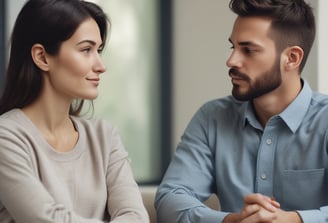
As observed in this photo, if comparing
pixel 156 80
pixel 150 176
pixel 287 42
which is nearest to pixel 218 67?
pixel 156 80

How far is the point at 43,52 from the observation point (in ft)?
5.26

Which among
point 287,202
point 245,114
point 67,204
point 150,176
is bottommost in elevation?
point 150,176

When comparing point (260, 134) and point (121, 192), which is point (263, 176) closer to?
point (260, 134)

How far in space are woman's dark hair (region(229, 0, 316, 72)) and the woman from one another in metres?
0.47

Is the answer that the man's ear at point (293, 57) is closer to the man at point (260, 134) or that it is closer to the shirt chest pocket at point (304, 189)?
the man at point (260, 134)

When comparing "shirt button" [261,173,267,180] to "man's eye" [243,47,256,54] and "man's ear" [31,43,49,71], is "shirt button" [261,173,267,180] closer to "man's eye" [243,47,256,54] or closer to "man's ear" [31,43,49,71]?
"man's eye" [243,47,256,54]

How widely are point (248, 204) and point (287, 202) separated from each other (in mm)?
221

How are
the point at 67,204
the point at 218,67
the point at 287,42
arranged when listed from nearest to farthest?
the point at 67,204, the point at 287,42, the point at 218,67

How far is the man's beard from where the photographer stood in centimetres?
181

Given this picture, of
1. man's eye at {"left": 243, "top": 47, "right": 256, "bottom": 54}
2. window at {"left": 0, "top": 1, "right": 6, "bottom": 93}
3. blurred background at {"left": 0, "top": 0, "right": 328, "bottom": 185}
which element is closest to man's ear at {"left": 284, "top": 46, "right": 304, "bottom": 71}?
man's eye at {"left": 243, "top": 47, "right": 256, "bottom": 54}

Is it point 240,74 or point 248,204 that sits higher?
point 240,74

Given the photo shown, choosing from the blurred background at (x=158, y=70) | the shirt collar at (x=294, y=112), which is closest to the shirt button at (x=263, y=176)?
the shirt collar at (x=294, y=112)

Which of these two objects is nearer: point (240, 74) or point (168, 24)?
point (240, 74)

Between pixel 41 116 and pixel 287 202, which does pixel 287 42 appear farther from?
pixel 41 116
